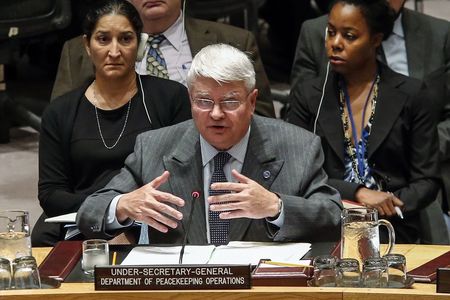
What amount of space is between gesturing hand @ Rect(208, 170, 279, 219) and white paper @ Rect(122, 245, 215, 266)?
120mm

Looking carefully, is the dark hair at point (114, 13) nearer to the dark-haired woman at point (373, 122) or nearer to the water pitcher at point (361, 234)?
the dark-haired woman at point (373, 122)

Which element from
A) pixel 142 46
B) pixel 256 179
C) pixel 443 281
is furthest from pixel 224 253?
pixel 142 46

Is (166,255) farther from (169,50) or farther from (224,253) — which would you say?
(169,50)

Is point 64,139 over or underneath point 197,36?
underneath

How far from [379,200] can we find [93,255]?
1423 millimetres

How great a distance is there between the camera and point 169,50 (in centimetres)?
506

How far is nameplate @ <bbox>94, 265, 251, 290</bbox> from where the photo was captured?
9.56 ft

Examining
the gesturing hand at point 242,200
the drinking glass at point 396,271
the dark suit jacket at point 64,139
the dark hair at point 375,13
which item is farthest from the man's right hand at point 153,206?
the dark hair at point 375,13

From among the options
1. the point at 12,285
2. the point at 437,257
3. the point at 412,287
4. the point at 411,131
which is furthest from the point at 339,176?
the point at 12,285

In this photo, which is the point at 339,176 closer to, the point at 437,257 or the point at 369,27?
the point at 369,27

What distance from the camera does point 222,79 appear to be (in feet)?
11.8

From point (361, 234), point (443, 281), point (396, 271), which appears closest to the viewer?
point (443, 281)

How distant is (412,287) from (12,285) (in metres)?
0.99

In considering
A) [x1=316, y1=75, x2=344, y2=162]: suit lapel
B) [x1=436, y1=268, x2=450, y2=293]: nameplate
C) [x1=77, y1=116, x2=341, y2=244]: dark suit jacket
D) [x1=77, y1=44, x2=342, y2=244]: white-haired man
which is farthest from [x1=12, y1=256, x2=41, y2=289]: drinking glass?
[x1=316, y1=75, x2=344, y2=162]: suit lapel
